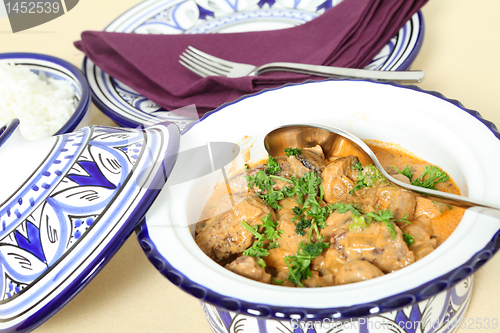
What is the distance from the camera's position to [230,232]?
5.18ft

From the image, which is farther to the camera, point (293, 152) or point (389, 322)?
point (293, 152)

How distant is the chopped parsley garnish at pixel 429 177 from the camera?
1636 millimetres

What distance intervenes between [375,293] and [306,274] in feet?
1.13

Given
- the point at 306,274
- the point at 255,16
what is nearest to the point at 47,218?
the point at 306,274

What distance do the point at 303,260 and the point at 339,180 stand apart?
363mm

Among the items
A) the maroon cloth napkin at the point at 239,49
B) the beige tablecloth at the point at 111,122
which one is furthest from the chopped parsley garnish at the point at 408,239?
the maroon cloth napkin at the point at 239,49

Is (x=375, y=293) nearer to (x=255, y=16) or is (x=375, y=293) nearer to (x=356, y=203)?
(x=356, y=203)

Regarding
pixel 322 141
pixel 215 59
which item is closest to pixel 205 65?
pixel 215 59

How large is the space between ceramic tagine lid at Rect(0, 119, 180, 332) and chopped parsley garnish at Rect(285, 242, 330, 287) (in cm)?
51

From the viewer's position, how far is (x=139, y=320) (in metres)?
1.67

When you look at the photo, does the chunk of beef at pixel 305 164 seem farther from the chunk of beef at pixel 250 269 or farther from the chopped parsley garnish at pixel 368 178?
the chunk of beef at pixel 250 269

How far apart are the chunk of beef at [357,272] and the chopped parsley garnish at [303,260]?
12cm

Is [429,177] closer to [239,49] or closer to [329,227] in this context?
[329,227]

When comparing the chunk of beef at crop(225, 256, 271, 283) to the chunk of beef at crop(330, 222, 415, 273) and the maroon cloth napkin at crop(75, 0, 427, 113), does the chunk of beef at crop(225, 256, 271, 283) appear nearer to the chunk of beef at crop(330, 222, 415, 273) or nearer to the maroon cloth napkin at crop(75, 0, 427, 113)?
the chunk of beef at crop(330, 222, 415, 273)
